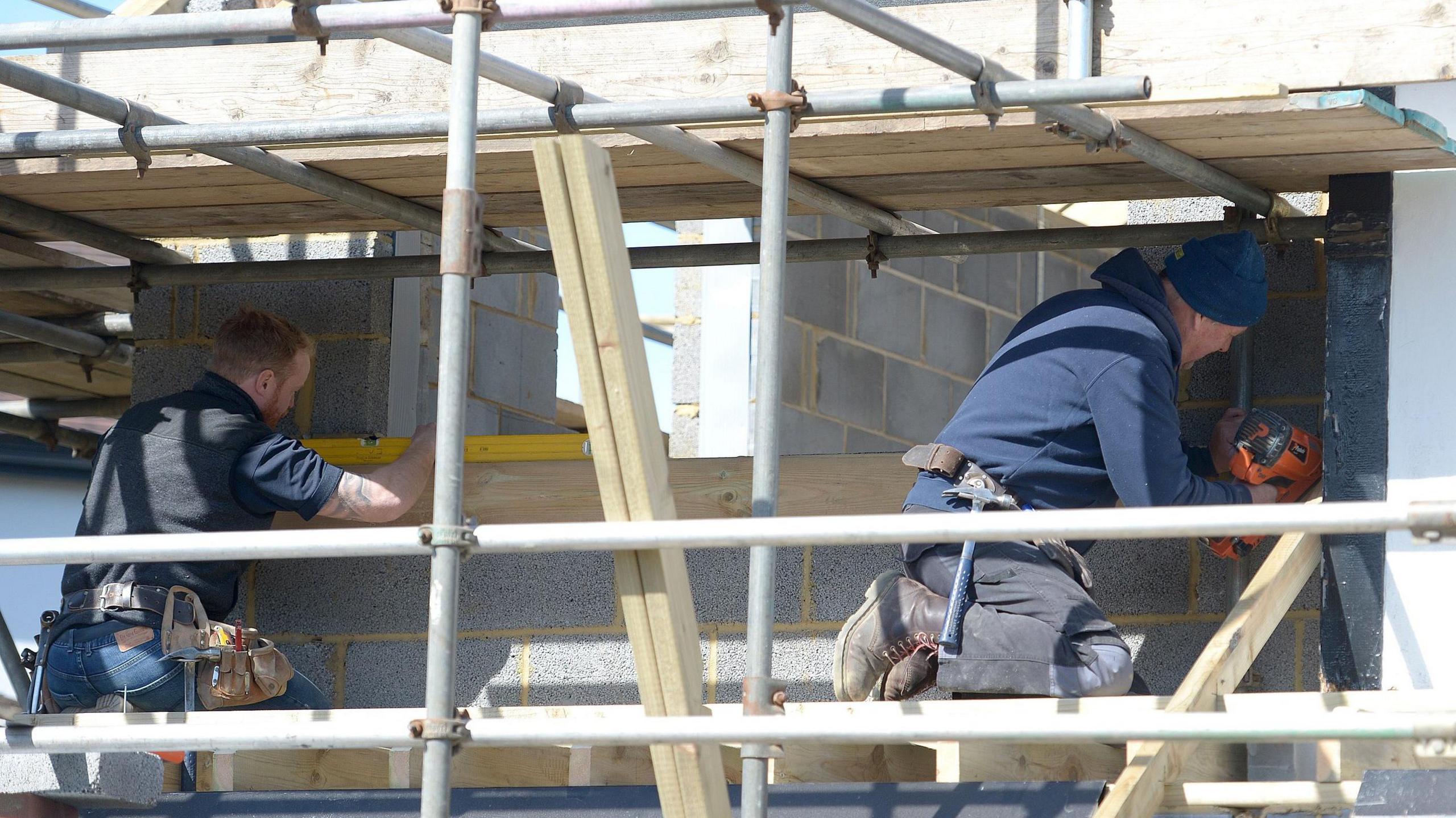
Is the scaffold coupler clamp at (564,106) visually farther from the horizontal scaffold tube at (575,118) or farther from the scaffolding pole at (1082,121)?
the scaffolding pole at (1082,121)

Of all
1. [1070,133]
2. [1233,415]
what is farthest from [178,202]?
[1233,415]

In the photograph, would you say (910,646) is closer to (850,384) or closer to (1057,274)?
(850,384)

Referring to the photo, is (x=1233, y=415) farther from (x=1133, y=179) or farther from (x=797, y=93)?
(x=797, y=93)

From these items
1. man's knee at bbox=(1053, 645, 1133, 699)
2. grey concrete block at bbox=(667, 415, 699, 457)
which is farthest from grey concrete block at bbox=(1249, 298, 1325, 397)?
grey concrete block at bbox=(667, 415, 699, 457)

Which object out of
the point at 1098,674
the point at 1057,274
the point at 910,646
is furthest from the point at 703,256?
the point at 1057,274

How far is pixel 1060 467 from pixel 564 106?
147 centimetres

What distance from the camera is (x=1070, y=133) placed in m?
4.29

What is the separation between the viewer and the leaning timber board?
14.3 ft

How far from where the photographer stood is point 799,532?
10.5 ft

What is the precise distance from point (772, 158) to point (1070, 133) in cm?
81

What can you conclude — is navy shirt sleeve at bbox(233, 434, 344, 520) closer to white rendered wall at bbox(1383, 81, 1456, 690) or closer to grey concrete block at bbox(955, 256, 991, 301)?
white rendered wall at bbox(1383, 81, 1456, 690)

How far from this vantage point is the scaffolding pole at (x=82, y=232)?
5.49 metres

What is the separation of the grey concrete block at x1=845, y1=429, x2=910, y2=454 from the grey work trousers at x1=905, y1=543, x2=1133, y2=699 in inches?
146

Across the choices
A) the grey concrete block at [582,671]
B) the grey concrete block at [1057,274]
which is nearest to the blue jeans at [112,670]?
the grey concrete block at [582,671]
